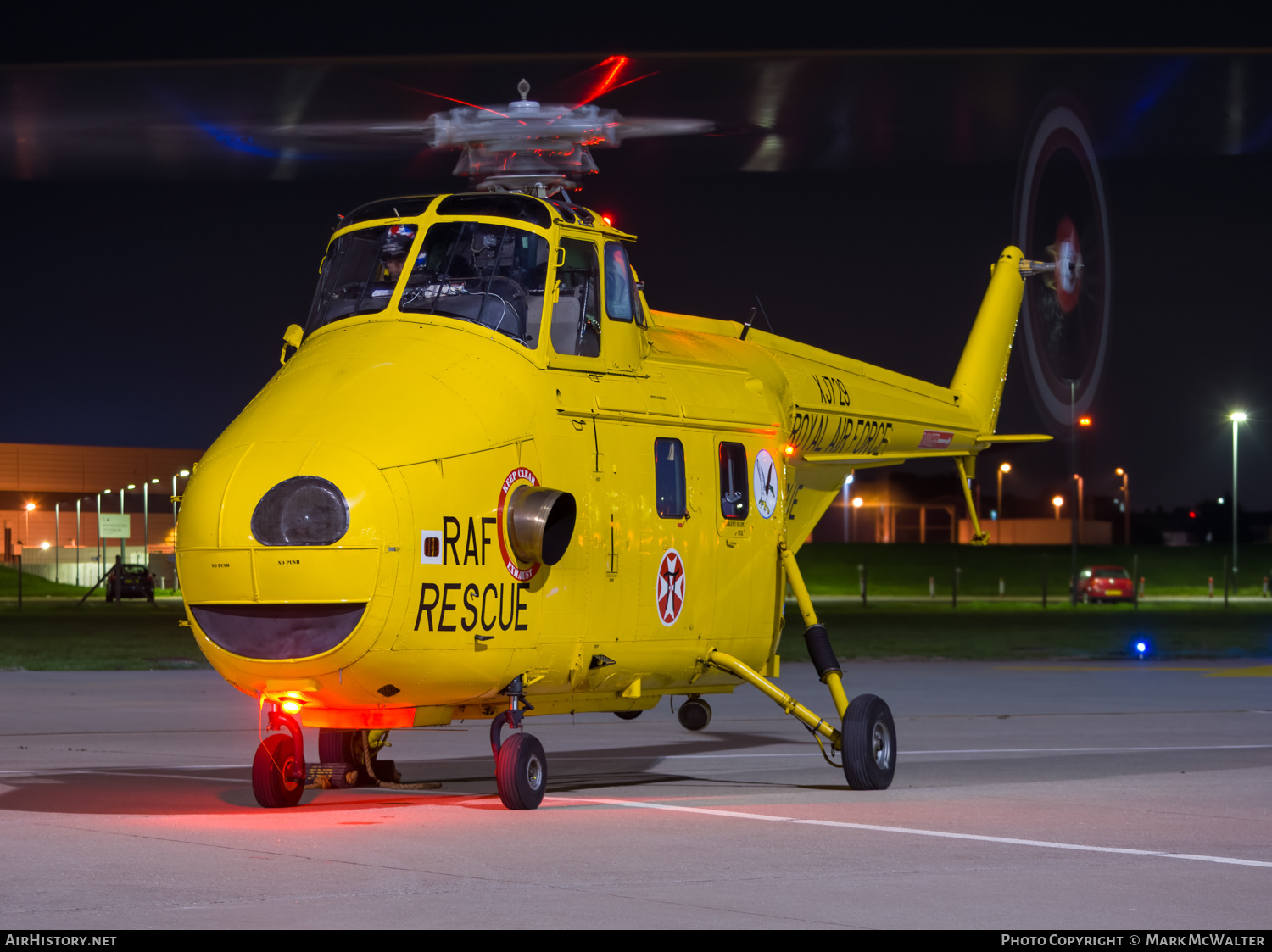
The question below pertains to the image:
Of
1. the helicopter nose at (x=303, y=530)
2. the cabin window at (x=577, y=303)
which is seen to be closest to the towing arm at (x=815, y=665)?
the cabin window at (x=577, y=303)

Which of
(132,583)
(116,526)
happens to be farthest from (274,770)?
(116,526)

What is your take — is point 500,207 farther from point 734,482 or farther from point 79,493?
point 79,493

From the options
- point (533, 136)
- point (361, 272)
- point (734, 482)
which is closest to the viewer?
point (361, 272)

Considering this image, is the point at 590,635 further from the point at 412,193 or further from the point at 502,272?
the point at 412,193

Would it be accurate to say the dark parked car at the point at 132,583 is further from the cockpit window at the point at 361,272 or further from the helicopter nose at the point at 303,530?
the helicopter nose at the point at 303,530

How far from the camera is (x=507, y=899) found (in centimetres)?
803

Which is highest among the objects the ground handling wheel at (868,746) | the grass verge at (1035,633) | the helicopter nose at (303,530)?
the helicopter nose at (303,530)

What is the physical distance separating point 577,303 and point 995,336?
382 inches

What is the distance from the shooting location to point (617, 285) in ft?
42.0

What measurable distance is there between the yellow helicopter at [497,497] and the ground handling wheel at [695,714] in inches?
41.6

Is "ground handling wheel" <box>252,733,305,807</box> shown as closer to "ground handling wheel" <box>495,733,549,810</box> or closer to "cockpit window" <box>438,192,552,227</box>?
"ground handling wheel" <box>495,733,549,810</box>

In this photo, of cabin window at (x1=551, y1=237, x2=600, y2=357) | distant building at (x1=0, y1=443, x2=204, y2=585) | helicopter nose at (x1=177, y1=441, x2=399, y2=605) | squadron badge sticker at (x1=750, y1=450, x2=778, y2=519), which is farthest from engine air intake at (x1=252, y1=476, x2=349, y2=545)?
distant building at (x1=0, y1=443, x2=204, y2=585)

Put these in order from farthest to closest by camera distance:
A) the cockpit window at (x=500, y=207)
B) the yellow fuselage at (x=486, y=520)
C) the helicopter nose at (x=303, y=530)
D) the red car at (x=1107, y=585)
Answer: the red car at (x=1107, y=585)
the cockpit window at (x=500, y=207)
the yellow fuselage at (x=486, y=520)
the helicopter nose at (x=303, y=530)

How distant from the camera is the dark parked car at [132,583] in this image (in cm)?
6688
